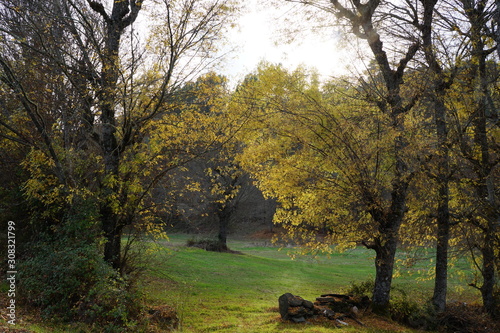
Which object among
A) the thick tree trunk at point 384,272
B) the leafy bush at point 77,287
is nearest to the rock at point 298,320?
the thick tree trunk at point 384,272

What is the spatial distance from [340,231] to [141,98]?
19.9ft

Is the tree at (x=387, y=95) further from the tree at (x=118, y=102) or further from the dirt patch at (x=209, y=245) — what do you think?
the dirt patch at (x=209, y=245)

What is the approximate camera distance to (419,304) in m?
10.0

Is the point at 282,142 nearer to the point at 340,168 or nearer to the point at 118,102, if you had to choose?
the point at 340,168

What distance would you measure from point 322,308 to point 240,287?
499 cm

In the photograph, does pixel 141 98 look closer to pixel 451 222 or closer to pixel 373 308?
pixel 373 308

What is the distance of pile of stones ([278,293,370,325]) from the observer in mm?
8469

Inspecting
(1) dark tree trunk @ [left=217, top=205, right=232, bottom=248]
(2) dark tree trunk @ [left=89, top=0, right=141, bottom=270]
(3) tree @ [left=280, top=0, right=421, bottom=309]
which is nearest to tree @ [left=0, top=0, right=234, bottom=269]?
(2) dark tree trunk @ [left=89, top=0, right=141, bottom=270]

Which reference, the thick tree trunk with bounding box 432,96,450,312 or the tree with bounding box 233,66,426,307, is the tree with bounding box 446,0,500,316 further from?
the tree with bounding box 233,66,426,307

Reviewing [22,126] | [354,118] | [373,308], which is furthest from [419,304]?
[22,126]

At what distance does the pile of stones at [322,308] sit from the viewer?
847 cm

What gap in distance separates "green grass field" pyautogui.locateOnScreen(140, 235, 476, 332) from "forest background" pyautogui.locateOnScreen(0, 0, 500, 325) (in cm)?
170

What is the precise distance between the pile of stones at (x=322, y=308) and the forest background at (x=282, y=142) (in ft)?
2.44

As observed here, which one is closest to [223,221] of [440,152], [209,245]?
[209,245]
